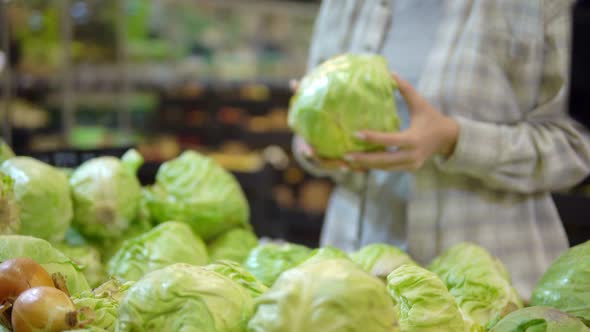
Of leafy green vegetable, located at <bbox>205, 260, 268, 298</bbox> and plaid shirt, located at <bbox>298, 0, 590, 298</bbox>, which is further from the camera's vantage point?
plaid shirt, located at <bbox>298, 0, 590, 298</bbox>

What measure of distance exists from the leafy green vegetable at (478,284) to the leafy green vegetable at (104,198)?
883 millimetres

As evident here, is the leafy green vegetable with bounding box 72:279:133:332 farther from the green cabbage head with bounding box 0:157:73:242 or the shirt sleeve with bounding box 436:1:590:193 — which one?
the shirt sleeve with bounding box 436:1:590:193

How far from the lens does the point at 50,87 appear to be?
514 centimetres

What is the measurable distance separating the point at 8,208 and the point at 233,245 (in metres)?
0.69

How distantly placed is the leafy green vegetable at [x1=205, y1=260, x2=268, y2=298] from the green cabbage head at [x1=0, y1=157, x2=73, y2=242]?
1.75ft

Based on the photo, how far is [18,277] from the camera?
0.99 metres

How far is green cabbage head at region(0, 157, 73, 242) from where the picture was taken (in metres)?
1.42

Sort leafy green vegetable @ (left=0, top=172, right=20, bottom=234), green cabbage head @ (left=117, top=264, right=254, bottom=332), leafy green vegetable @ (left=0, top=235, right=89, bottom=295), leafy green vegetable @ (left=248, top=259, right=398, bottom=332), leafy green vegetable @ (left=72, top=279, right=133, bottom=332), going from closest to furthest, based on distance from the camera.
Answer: leafy green vegetable @ (left=248, top=259, right=398, bottom=332), green cabbage head @ (left=117, top=264, right=254, bottom=332), leafy green vegetable @ (left=72, top=279, right=133, bottom=332), leafy green vegetable @ (left=0, top=235, right=89, bottom=295), leafy green vegetable @ (left=0, top=172, right=20, bottom=234)

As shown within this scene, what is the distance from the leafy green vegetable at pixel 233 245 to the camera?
1.78m

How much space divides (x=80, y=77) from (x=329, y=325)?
5059 millimetres

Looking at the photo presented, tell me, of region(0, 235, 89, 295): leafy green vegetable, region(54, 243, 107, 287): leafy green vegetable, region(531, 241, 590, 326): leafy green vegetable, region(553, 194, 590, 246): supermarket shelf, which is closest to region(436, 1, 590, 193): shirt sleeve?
region(553, 194, 590, 246): supermarket shelf

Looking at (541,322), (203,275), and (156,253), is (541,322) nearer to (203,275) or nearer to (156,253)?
(203,275)

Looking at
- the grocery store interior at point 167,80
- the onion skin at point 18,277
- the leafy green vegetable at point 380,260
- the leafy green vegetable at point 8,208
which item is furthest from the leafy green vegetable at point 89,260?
the grocery store interior at point 167,80

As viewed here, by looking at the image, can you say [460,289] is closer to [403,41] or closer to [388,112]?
[388,112]
